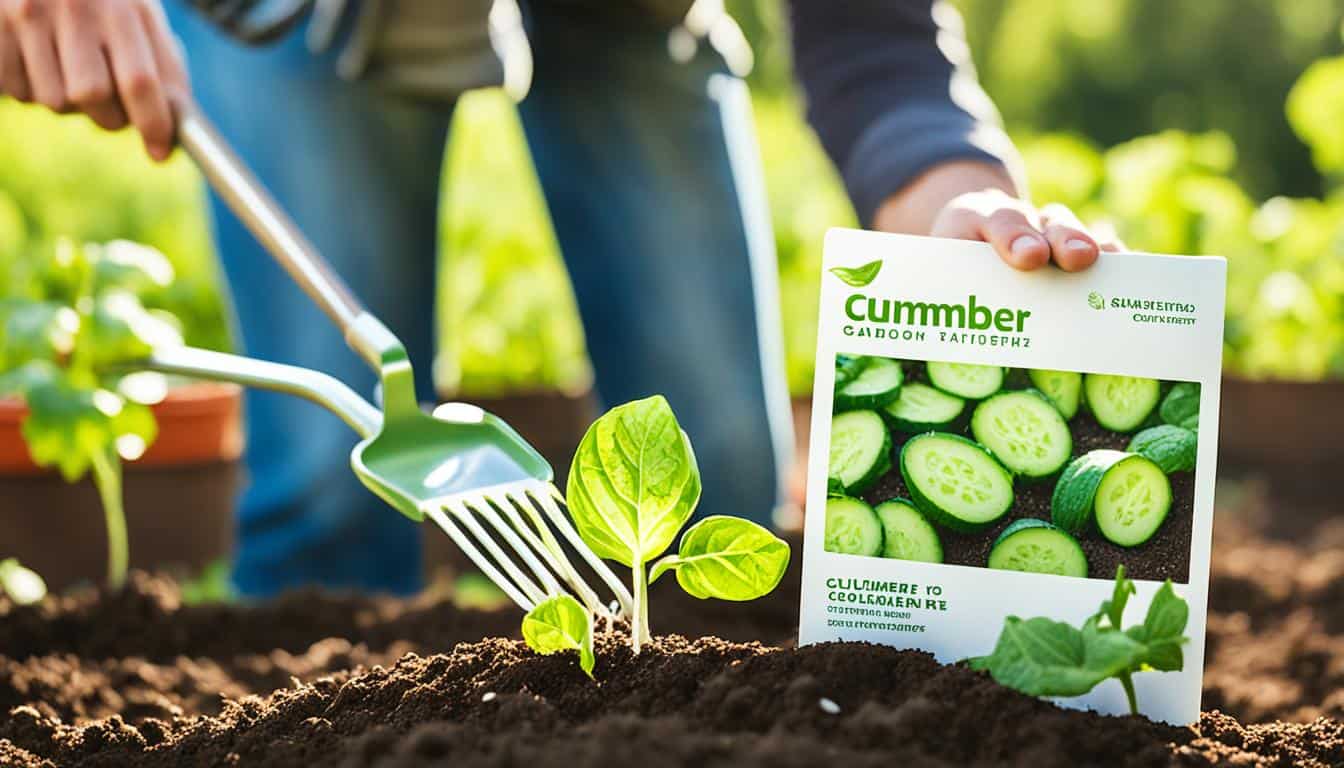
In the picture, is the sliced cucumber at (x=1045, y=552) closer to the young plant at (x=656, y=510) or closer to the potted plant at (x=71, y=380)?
the young plant at (x=656, y=510)

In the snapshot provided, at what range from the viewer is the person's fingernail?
3.47 ft

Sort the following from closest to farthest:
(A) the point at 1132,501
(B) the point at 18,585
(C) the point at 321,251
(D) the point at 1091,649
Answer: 1. (D) the point at 1091,649
2. (A) the point at 1132,501
3. (B) the point at 18,585
4. (C) the point at 321,251

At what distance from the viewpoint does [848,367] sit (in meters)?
1.07

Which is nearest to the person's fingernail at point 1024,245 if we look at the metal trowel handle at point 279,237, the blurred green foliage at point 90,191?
the metal trowel handle at point 279,237

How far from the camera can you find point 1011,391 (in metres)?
1.07

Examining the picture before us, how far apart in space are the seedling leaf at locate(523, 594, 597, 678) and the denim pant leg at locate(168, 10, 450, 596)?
3.43 feet

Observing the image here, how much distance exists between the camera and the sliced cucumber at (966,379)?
106cm

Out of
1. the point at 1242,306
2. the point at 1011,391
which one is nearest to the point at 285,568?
the point at 1011,391

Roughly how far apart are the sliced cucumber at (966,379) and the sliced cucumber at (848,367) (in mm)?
51

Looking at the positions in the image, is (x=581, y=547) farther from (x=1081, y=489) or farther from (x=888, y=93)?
(x=888, y=93)

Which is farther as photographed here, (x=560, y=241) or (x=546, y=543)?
(x=560, y=241)

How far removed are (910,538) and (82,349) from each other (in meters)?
1.07

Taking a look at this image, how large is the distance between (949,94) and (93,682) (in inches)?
45.0

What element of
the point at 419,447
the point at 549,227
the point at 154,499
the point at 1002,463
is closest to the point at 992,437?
the point at 1002,463
